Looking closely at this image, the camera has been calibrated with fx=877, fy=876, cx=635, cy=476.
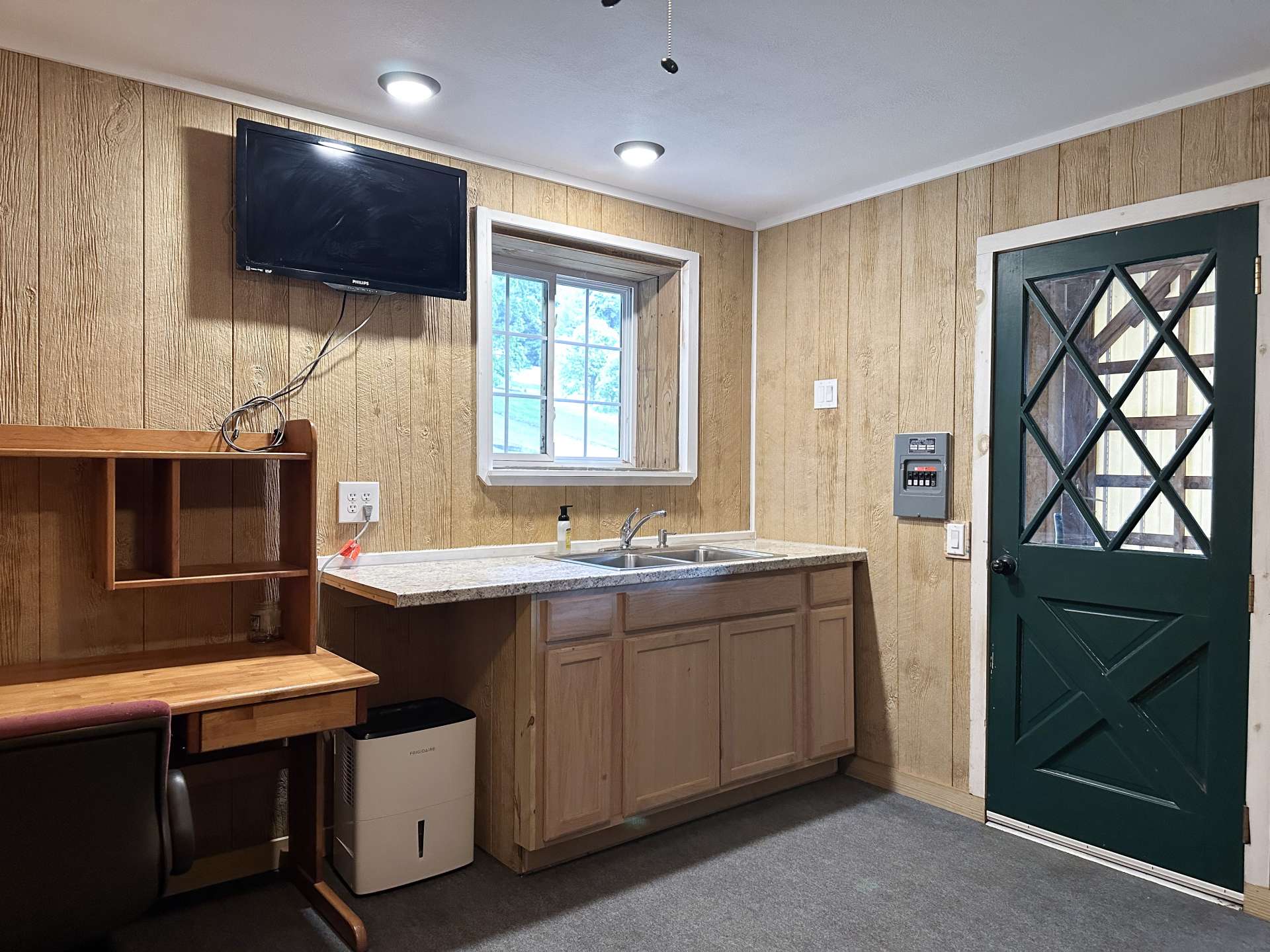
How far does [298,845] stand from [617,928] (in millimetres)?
934

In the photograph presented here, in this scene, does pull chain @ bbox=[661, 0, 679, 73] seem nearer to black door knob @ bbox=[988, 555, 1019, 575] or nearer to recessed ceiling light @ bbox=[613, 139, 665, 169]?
recessed ceiling light @ bbox=[613, 139, 665, 169]

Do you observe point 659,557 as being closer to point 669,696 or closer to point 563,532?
point 563,532

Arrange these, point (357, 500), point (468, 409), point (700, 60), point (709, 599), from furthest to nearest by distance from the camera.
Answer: point (468, 409), point (709, 599), point (357, 500), point (700, 60)

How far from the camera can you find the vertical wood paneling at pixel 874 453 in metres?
3.34

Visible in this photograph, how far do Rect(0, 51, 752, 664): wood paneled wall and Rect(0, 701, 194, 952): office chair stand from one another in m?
0.97

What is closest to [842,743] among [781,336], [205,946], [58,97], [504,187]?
[781,336]

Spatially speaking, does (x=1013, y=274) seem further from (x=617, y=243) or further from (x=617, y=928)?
(x=617, y=928)

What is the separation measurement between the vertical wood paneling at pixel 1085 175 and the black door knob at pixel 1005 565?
1133 millimetres

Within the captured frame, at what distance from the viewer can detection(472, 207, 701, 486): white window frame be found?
3.05 meters

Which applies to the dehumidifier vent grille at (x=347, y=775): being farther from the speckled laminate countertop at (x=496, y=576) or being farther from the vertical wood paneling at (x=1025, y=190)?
the vertical wood paneling at (x=1025, y=190)

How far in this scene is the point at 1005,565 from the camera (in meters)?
2.96

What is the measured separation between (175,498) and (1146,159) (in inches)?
115

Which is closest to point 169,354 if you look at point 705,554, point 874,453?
point 705,554

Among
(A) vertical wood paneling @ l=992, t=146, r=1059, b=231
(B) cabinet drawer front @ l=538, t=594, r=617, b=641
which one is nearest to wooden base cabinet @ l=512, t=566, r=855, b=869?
(B) cabinet drawer front @ l=538, t=594, r=617, b=641
